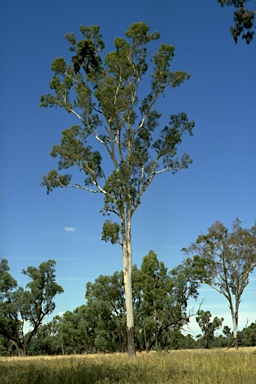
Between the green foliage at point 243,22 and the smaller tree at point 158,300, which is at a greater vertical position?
the green foliage at point 243,22

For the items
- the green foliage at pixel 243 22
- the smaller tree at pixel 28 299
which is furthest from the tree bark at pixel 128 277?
the smaller tree at pixel 28 299

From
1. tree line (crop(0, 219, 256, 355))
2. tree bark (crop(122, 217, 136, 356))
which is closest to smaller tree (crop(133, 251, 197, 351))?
tree line (crop(0, 219, 256, 355))

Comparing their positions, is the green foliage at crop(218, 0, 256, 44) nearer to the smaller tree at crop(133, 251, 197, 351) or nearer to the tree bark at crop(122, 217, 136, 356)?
the tree bark at crop(122, 217, 136, 356)

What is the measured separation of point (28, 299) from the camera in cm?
5000

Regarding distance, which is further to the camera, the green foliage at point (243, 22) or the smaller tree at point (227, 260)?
the smaller tree at point (227, 260)

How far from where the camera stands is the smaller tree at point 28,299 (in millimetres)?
50250

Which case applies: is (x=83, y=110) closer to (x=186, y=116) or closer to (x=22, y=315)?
(x=186, y=116)

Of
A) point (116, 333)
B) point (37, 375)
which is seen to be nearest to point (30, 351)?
point (116, 333)

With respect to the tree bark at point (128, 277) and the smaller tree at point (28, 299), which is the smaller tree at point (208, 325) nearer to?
the smaller tree at point (28, 299)

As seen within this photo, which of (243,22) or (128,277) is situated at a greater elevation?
(243,22)

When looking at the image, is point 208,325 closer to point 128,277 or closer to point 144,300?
point 144,300

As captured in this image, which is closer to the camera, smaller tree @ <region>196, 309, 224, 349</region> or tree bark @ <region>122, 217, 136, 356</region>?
tree bark @ <region>122, 217, 136, 356</region>

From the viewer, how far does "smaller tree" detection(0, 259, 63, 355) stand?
1978 inches

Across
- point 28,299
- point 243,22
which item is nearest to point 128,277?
point 243,22
